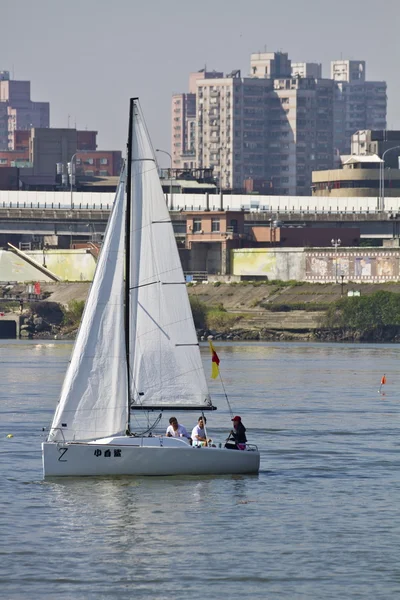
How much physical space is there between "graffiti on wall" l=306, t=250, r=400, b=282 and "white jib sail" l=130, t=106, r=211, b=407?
128m

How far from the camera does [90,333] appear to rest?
44.9 m

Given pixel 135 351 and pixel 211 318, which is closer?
pixel 135 351

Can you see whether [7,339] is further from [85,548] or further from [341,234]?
[85,548]

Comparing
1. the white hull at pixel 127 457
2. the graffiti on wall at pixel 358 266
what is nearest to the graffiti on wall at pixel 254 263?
the graffiti on wall at pixel 358 266

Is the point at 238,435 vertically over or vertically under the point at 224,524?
over

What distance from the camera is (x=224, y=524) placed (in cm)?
4044

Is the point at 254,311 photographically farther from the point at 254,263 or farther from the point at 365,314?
the point at 254,263

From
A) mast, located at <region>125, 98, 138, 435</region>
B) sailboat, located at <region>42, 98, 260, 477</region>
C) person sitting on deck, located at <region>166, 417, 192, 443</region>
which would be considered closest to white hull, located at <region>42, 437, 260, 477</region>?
sailboat, located at <region>42, 98, 260, 477</region>

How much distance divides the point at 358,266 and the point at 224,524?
441ft

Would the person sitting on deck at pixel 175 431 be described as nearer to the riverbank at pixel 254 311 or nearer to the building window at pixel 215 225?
the riverbank at pixel 254 311

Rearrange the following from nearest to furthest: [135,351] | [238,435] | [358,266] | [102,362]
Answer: [102,362], [135,351], [238,435], [358,266]

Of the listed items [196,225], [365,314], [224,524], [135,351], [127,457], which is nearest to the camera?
[224,524]

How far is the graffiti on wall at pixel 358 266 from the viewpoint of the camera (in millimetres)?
172000

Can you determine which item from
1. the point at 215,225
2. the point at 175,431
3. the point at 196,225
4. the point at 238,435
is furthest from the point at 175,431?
the point at 196,225
